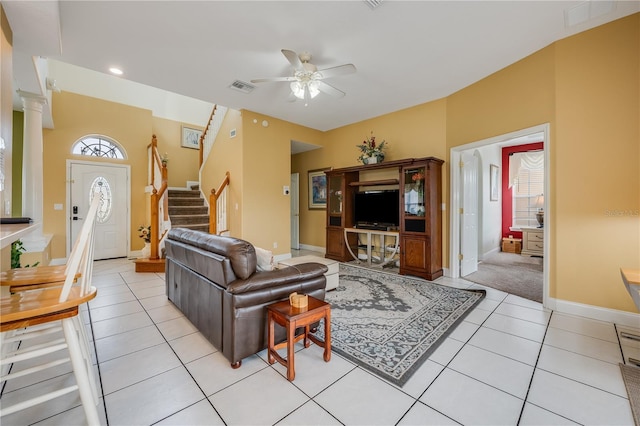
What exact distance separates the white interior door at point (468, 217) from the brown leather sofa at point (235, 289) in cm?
318

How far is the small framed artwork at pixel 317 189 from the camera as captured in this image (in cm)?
668

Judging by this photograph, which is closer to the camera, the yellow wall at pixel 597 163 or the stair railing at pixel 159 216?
the yellow wall at pixel 597 163

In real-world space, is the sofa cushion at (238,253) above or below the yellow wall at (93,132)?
below

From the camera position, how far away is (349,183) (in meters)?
5.64

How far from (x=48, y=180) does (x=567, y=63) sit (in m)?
8.44

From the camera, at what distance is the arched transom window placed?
5.54 metres

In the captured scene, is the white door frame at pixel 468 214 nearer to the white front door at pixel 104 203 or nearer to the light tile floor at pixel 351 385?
the light tile floor at pixel 351 385

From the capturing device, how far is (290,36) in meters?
2.94

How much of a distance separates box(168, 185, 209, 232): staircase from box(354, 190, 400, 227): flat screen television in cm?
327

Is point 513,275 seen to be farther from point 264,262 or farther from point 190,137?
point 190,137

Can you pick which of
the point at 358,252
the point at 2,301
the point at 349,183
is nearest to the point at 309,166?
the point at 349,183

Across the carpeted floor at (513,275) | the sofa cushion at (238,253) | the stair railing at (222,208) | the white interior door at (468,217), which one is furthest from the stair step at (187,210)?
the carpeted floor at (513,275)

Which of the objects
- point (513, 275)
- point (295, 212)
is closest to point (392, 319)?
point (513, 275)

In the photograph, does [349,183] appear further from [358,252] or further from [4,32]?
Answer: [4,32]
